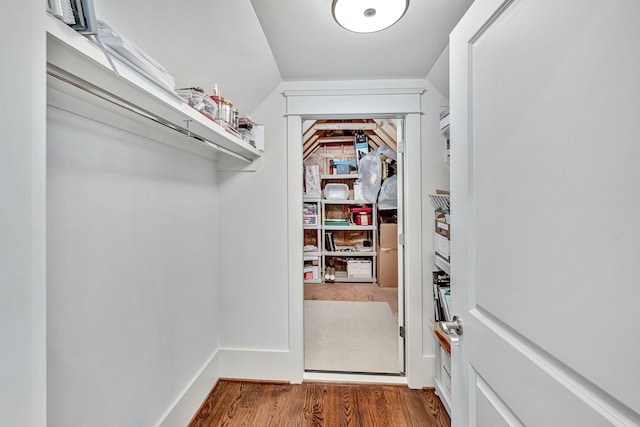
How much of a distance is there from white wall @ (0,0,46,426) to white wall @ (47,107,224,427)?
18.0 inches

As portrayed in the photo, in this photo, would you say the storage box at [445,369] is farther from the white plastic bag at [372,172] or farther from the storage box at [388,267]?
the white plastic bag at [372,172]

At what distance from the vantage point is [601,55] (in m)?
0.46

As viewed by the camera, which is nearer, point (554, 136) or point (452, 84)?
point (554, 136)

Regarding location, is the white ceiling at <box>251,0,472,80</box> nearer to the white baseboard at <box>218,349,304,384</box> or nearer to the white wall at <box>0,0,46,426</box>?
the white wall at <box>0,0,46,426</box>

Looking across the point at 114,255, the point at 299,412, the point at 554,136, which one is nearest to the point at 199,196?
the point at 114,255

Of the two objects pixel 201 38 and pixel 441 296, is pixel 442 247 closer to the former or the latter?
pixel 441 296

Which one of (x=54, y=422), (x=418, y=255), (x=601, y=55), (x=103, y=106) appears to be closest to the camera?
(x=601, y=55)

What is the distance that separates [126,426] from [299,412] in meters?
0.93

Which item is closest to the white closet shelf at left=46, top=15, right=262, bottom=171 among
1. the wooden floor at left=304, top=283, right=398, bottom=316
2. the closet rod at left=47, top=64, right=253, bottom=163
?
the closet rod at left=47, top=64, right=253, bottom=163

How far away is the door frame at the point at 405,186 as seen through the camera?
1.91 meters

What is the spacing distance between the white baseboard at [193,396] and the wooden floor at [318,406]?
0.06m

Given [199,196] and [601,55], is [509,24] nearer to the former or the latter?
[601,55]

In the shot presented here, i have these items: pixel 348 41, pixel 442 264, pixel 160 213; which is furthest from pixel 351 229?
pixel 160 213

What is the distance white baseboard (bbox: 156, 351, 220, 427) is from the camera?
4.57 feet
